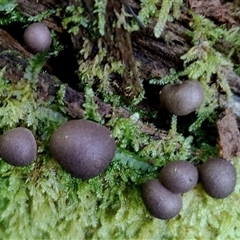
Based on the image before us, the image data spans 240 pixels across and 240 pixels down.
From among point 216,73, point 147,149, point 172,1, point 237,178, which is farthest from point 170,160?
point 172,1

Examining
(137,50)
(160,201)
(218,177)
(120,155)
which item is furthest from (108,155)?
(137,50)

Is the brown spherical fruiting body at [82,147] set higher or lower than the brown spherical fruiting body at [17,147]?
higher

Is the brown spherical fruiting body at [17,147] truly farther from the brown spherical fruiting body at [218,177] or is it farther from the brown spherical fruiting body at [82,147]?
the brown spherical fruiting body at [218,177]

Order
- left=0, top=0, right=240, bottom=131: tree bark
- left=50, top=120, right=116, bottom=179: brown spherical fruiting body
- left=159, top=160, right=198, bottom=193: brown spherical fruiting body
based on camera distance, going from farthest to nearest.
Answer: left=0, top=0, right=240, bottom=131: tree bark → left=159, top=160, right=198, bottom=193: brown spherical fruiting body → left=50, top=120, right=116, bottom=179: brown spherical fruiting body

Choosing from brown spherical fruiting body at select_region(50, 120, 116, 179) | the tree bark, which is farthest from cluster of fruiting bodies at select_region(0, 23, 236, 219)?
the tree bark

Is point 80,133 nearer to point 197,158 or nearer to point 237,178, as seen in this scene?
point 197,158

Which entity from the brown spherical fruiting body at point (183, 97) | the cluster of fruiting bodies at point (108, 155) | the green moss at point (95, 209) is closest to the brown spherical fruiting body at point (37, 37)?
the cluster of fruiting bodies at point (108, 155)

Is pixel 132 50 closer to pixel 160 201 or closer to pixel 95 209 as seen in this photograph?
pixel 160 201

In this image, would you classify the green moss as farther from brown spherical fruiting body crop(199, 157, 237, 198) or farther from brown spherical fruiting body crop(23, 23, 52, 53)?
brown spherical fruiting body crop(23, 23, 52, 53)
